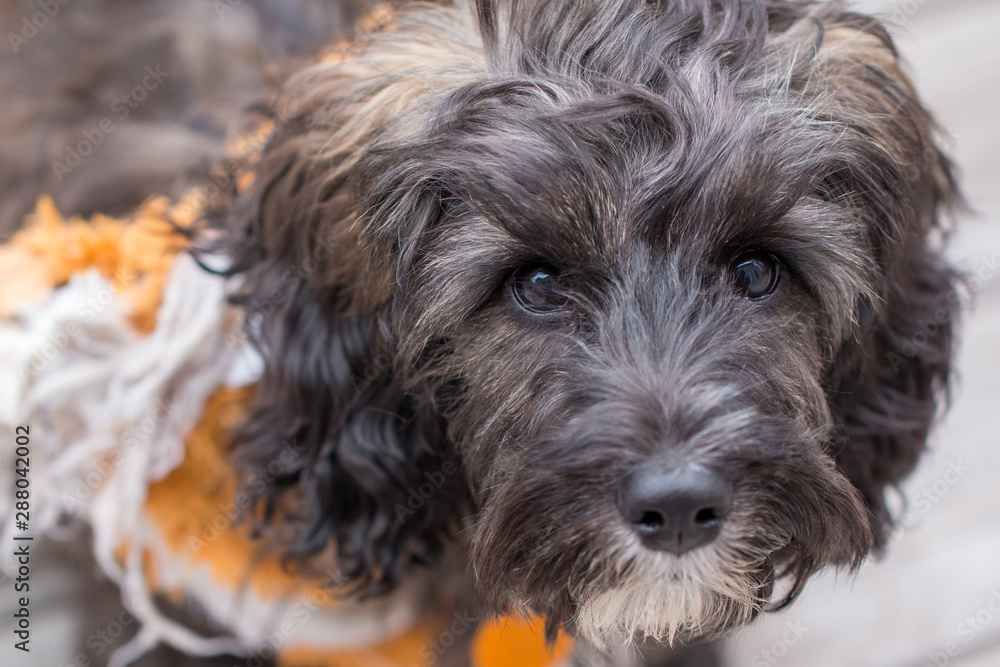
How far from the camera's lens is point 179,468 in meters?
2.16

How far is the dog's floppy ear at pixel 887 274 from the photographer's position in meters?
1.65

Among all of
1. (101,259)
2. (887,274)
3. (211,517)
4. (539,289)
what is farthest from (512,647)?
(101,259)

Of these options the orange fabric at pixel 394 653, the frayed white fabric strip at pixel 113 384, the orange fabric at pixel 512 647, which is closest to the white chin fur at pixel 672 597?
the orange fabric at pixel 512 647

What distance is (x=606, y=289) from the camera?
1.53 metres

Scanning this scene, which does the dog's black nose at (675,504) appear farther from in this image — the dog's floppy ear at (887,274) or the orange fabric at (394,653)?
the orange fabric at (394,653)

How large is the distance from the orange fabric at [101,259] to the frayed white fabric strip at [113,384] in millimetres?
46

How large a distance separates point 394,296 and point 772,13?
931mm

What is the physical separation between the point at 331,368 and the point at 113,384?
0.56 m

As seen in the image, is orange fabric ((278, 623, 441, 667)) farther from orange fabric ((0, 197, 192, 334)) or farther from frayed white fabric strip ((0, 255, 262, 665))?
orange fabric ((0, 197, 192, 334))

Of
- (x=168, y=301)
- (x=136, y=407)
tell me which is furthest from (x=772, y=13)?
(x=136, y=407)

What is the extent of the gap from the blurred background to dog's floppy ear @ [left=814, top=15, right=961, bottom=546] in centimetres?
67

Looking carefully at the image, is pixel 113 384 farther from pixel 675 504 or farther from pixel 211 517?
pixel 675 504

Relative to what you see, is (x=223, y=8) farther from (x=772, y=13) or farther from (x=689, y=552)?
(x=689, y=552)

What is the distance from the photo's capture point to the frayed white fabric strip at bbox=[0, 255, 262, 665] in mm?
1978
